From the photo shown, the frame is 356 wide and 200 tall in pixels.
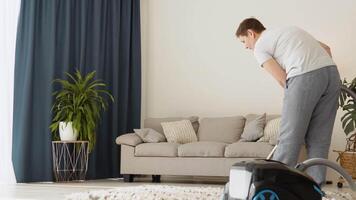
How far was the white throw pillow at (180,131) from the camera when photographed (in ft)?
21.2

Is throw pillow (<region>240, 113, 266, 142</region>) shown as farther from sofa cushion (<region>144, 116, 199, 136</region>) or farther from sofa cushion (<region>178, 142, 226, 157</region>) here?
sofa cushion (<region>144, 116, 199, 136</region>)

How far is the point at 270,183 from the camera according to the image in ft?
4.12

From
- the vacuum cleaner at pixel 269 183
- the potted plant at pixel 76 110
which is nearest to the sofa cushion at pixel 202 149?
the potted plant at pixel 76 110

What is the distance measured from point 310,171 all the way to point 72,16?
455cm

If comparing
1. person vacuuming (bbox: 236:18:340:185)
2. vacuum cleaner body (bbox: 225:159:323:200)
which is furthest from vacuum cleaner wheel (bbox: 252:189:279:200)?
person vacuuming (bbox: 236:18:340:185)

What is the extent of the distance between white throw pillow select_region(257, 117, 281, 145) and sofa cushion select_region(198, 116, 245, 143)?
0.44 meters

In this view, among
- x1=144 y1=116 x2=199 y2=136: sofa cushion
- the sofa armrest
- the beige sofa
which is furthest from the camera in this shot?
x1=144 y1=116 x2=199 y2=136: sofa cushion

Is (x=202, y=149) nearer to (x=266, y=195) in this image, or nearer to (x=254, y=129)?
(x=254, y=129)

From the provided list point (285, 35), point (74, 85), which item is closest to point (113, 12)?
point (74, 85)

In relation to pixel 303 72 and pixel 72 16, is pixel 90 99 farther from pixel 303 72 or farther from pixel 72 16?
pixel 303 72

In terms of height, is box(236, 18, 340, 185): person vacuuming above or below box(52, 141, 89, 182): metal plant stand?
above

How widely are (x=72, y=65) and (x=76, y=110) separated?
0.64m

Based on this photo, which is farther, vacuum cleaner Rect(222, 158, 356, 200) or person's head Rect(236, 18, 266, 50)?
person's head Rect(236, 18, 266, 50)

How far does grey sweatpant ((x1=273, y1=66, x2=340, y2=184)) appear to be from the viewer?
256 cm
